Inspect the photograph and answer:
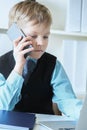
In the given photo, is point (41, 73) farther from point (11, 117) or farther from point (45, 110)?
point (11, 117)

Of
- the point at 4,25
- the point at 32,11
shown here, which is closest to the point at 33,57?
the point at 32,11

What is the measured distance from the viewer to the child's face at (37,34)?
1053mm

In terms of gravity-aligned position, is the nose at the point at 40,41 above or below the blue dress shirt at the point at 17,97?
above

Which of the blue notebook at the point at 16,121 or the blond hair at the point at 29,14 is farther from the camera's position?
the blond hair at the point at 29,14

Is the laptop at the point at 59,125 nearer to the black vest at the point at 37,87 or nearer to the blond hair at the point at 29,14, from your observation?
the black vest at the point at 37,87

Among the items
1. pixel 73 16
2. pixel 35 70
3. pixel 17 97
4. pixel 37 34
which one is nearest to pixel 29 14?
pixel 37 34

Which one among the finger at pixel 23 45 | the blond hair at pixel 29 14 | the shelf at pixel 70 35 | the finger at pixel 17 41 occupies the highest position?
the blond hair at pixel 29 14

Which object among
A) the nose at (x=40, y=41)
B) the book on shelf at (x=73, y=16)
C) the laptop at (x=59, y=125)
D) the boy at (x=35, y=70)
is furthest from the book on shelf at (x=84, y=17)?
the laptop at (x=59, y=125)

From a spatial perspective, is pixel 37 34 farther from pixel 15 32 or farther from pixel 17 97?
pixel 17 97

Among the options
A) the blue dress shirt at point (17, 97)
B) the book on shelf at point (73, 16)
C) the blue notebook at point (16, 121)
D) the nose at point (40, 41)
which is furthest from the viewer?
the book on shelf at point (73, 16)

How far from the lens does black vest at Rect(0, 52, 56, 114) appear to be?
3.69 ft

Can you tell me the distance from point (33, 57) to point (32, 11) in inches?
7.8

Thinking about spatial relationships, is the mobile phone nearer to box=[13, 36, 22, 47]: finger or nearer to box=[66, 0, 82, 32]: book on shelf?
box=[13, 36, 22, 47]: finger

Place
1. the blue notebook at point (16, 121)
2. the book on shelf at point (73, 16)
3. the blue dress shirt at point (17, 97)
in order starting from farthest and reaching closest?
the book on shelf at point (73, 16) < the blue dress shirt at point (17, 97) < the blue notebook at point (16, 121)
